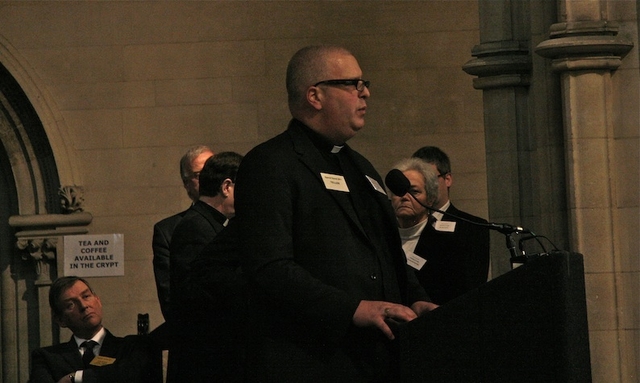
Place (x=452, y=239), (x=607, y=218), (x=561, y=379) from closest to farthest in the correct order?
1. (x=561, y=379)
2. (x=607, y=218)
3. (x=452, y=239)

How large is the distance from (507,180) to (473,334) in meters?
2.81

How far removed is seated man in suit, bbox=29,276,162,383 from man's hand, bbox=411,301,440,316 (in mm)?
2022

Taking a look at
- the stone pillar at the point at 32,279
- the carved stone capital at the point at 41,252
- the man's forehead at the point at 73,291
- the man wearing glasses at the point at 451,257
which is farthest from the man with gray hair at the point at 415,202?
the carved stone capital at the point at 41,252

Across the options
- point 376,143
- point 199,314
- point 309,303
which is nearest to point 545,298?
point 309,303

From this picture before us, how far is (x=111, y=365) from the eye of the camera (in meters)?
5.67

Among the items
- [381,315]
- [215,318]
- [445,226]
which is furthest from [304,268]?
[445,226]

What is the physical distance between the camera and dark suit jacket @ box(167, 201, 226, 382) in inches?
191

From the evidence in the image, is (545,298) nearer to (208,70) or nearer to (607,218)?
(607,218)

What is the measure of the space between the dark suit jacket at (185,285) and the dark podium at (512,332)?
4.64 feet

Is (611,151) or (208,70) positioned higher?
(208,70)

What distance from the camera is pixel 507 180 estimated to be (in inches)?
243

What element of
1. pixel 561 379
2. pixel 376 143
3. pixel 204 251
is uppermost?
pixel 376 143

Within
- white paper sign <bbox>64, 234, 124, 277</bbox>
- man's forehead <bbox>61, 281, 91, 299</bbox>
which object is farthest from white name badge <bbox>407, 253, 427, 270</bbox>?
white paper sign <bbox>64, 234, 124, 277</bbox>

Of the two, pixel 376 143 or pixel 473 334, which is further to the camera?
pixel 376 143
